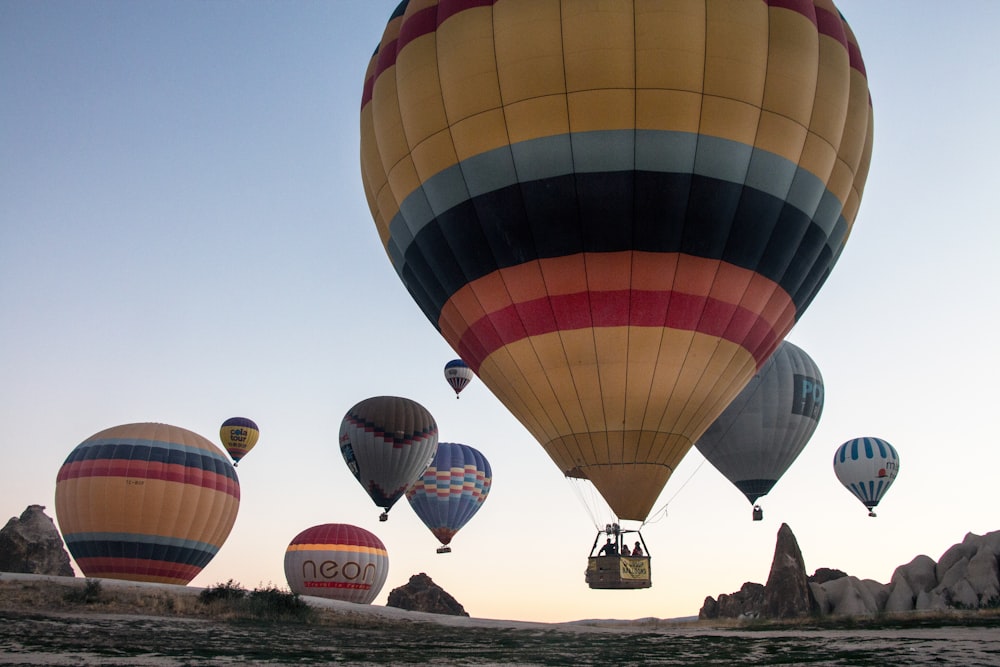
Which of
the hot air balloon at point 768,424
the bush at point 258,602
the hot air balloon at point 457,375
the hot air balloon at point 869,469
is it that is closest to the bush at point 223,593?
the bush at point 258,602

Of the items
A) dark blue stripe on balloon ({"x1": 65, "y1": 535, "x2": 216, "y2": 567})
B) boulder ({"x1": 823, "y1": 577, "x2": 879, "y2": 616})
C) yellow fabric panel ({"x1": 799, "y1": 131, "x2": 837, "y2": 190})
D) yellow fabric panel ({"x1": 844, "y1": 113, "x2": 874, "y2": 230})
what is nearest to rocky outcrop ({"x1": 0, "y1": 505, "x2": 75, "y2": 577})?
dark blue stripe on balloon ({"x1": 65, "y1": 535, "x2": 216, "y2": 567})

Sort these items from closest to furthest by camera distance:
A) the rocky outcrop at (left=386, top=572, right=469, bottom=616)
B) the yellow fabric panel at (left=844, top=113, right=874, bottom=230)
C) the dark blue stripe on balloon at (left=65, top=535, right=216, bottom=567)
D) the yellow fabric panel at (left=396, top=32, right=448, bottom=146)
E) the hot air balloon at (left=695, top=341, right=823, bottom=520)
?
the yellow fabric panel at (left=396, top=32, right=448, bottom=146) < the yellow fabric panel at (left=844, top=113, right=874, bottom=230) < the dark blue stripe on balloon at (left=65, top=535, right=216, bottom=567) < the hot air balloon at (left=695, top=341, right=823, bottom=520) < the rocky outcrop at (left=386, top=572, right=469, bottom=616)

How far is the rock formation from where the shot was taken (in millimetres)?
26250

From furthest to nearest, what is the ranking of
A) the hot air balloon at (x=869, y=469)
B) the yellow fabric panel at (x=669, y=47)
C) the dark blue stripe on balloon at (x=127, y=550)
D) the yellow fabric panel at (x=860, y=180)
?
the hot air balloon at (x=869, y=469) → the dark blue stripe on balloon at (x=127, y=550) → the yellow fabric panel at (x=860, y=180) → the yellow fabric panel at (x=669, y=47)

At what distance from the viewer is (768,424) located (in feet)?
99.0

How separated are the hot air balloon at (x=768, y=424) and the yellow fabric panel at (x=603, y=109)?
19.8 metres

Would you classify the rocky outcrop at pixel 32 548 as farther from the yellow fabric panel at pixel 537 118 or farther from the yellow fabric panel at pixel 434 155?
the yellow fabric panel at pixel 537 118

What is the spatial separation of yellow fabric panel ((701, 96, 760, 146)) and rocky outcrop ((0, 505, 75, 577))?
4586 centimetres

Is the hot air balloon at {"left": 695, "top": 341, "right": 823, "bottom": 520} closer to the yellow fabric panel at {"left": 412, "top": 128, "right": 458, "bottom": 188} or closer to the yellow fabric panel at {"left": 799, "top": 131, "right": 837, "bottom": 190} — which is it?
the yellow fabric panel at {"left": 799, "top": 131, "right": 837, "bottom": 190}

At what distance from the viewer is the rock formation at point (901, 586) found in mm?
26250

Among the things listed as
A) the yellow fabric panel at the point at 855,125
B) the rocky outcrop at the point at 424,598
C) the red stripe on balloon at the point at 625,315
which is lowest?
the rocky outcrop at the point at 424,598

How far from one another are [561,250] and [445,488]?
91.1 ft

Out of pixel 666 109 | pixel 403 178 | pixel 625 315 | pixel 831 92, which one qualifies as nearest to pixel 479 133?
pixel 403 178

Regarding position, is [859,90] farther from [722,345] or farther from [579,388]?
[579,388]
